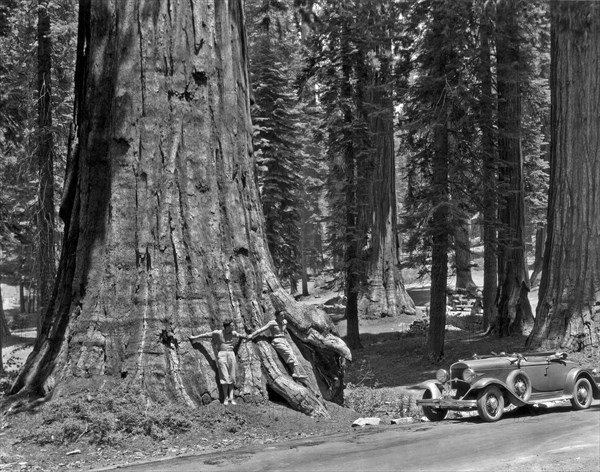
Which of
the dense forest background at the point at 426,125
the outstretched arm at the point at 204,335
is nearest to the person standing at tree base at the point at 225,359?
the outstretched arm at the point at 204,335

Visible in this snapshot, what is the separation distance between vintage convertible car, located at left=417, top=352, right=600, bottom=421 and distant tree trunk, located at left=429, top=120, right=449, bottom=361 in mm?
9180

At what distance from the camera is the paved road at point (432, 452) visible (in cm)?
693

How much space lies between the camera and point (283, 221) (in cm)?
3456

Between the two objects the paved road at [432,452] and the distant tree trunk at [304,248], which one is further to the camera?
the distant tree trunk at [304,248]

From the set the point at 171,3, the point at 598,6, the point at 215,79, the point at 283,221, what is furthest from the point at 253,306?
the point at 283,221

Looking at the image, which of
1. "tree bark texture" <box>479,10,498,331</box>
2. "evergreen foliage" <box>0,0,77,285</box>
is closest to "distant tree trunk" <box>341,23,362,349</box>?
"tree bark texture" <box>479,10,498,331</box>

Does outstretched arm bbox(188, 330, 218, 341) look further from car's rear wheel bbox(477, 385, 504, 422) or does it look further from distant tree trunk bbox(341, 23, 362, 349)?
distant tree trunk bbox(341, 23, 362, 349)

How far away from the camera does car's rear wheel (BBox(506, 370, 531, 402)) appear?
9.41 m

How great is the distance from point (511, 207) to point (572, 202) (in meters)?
7.13

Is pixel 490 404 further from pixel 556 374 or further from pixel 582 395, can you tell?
pixel 582 395

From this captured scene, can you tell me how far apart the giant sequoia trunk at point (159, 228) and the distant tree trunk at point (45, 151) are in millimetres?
8702

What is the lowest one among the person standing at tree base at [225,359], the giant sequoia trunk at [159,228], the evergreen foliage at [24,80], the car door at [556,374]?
the car door at [556,374]

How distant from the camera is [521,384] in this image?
9.54m

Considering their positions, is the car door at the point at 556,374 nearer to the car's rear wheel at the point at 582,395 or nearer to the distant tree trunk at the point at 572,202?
the car's rear wheel at the point at 582,395
